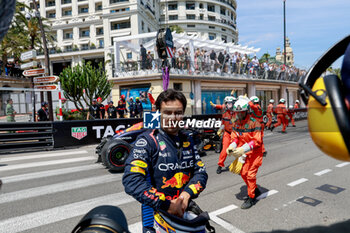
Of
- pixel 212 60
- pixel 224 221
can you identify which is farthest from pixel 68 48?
pixel 224 221

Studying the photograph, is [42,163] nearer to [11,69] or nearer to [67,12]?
[11,69]

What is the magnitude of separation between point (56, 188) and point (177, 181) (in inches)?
169

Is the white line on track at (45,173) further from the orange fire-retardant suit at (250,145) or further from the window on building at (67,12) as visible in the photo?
the window on building at (67,12)

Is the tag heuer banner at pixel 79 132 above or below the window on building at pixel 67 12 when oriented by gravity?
below

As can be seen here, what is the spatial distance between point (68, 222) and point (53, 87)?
9606 millimetres

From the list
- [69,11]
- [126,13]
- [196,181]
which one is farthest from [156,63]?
[69,11]

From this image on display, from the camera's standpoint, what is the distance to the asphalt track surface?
3490mm

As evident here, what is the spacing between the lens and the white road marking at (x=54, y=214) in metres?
3.48

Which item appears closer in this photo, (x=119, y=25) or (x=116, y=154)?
(x=116, y=154)

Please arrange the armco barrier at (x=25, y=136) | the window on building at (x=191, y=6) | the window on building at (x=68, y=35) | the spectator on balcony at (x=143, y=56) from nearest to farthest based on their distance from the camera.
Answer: the armco barrier at (x=25, y=136) → the spectator on balcony at (x=143, y=56) → the window on building at (x=68, y=35) → the window on building at (x=191, y=6)

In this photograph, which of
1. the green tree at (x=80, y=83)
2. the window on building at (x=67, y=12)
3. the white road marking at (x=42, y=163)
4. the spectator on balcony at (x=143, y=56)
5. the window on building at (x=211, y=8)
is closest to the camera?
the white road marking at (x=42, y=163)

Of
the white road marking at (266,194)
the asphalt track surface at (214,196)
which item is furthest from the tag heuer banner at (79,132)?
the white road marking at (266,194)

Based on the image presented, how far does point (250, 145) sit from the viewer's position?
400 cm

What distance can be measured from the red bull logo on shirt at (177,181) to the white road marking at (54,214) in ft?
8.77
